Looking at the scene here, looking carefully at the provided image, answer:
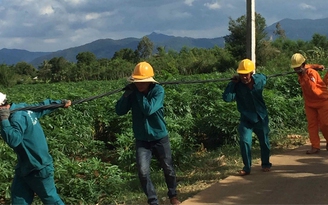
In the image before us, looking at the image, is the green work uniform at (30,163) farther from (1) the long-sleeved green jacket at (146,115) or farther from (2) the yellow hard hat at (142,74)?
(2) the yellow hard hat at (142,74)

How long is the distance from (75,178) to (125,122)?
9.20 feet

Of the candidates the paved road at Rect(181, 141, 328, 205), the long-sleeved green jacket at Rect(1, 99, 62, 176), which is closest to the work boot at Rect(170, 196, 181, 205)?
the paved road at Rect(181, 141, 328, 205)

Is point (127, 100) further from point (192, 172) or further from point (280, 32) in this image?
point (280, 32)

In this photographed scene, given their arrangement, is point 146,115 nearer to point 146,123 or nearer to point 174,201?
point 146,123

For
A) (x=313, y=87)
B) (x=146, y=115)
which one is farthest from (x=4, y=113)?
(x=313, y=87)

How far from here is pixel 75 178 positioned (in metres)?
6.44

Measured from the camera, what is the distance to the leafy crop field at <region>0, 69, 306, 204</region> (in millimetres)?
6324

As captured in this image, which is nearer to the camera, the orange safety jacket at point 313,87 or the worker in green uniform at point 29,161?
the worker in green uniform at point 29,161

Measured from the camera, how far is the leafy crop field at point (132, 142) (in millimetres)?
6324

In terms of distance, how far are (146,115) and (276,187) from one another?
2.02m

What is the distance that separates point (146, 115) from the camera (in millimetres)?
4660

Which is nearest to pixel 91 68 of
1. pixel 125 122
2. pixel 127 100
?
pixel 125 122

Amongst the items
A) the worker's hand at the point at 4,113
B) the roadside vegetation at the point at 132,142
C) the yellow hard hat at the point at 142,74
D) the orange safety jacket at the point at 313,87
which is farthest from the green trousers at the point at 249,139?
the worker's hand at the point at 4,113

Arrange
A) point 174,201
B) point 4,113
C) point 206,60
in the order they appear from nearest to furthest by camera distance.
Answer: point 4,113 → point 174,201 → point 206,60
